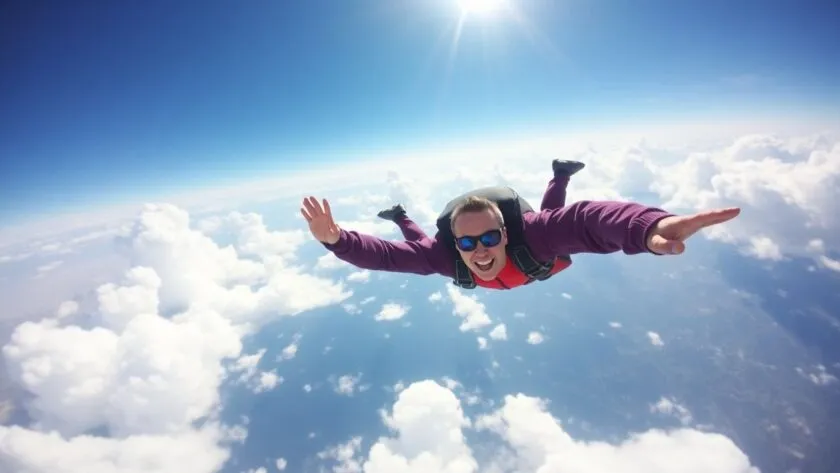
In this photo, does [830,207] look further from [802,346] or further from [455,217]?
[455,217]

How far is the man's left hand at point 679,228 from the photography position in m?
1.37

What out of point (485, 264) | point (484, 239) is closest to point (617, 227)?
point (484, 239)

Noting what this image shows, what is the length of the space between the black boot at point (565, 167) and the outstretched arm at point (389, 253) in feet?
6.03

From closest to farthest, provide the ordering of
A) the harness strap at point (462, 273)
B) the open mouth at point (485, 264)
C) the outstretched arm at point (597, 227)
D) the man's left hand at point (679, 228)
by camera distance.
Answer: the man's left hand at point (679, 228), the outstretched arm at point (597, 227), the open mouth at point (485, 264), the harness strap at point (462, 273)

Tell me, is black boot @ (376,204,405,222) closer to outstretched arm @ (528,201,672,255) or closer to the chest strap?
the chest strap

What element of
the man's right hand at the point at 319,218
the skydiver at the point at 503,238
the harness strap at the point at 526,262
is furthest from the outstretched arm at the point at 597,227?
the man's right hand at the point at 319,218

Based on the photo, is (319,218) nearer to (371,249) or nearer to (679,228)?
(371,249)

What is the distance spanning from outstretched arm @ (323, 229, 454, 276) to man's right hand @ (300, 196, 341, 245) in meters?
0.15

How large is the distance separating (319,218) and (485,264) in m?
1.55

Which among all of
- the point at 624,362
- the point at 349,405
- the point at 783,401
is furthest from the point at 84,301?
the point at 783,401

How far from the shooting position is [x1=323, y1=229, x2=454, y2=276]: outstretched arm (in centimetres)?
294

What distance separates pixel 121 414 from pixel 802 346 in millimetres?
204217

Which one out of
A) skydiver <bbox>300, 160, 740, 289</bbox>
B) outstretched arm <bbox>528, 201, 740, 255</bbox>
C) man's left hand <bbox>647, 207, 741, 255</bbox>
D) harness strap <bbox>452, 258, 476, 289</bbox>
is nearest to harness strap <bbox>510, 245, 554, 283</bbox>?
skydiver <bbox>300, 160, 740, 289</bbox>

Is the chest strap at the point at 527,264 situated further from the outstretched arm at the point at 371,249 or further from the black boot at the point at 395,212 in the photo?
the black boot at the point at 395,212
